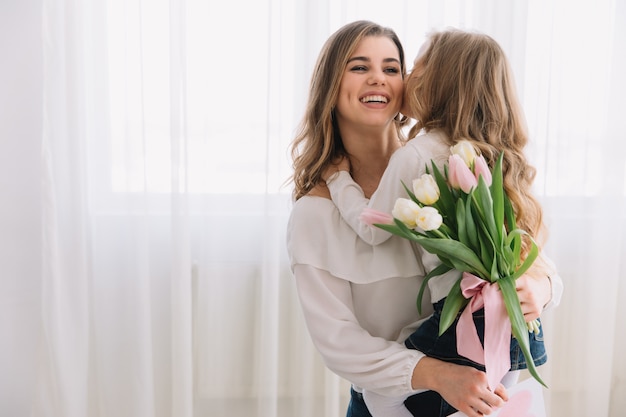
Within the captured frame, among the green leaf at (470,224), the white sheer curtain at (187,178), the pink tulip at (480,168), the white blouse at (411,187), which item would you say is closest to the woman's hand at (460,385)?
the white blouse at (411,187)

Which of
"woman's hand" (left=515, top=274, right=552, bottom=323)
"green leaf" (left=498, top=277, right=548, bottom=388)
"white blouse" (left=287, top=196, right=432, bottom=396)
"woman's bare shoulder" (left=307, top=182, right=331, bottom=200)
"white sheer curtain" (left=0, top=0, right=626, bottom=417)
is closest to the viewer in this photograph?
"green leaf" (left=498, top=277, right=548, bottom=388)

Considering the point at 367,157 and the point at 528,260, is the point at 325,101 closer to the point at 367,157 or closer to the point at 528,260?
the point at 367,157

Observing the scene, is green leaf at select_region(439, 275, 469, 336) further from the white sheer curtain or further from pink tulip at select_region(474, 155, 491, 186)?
the white sheer curtain

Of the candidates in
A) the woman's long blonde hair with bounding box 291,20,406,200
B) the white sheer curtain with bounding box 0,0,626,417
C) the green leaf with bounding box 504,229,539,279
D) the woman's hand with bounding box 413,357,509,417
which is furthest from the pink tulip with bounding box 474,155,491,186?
the white sheer curtain with bounding box 0,0,626,417

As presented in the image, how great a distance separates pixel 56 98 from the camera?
216cm

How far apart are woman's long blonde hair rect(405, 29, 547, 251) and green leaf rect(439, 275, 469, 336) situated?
0.64ft

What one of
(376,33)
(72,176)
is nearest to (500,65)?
(376,33)

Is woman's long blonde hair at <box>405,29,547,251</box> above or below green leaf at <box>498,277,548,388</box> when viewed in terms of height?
above

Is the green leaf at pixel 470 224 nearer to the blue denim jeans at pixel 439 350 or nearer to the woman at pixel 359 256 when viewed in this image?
the blue denim jeans at pixel 439 350

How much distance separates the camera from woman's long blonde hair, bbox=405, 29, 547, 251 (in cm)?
120

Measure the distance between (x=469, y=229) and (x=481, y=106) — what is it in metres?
0.30

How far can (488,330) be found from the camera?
1.05m

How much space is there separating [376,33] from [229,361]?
140 centimetres

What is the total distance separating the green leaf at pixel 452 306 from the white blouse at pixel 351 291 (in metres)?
0.17
